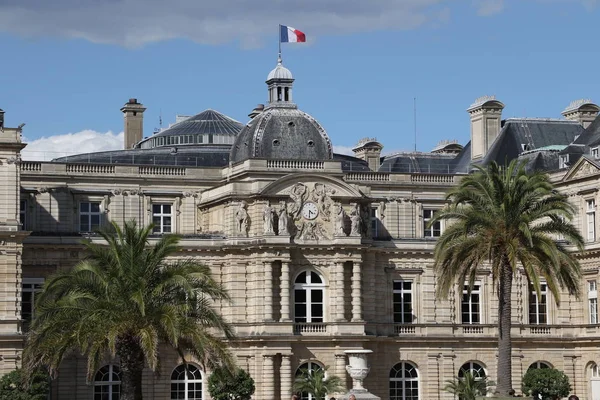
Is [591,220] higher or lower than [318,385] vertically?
higher

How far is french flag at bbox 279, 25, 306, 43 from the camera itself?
8850 cm

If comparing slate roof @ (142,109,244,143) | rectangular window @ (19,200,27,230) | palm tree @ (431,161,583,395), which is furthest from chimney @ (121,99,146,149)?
palm tree @ (431,161,583,395)

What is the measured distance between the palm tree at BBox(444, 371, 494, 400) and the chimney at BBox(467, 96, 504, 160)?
70.5ft

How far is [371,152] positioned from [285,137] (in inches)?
872

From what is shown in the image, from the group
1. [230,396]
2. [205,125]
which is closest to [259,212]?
[230,396]

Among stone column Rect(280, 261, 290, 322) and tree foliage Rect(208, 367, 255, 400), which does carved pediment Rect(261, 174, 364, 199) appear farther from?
tree foliage Rect(208, 367, 255, 400)

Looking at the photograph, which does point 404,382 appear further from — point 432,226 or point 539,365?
point 432,226

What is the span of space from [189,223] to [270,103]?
763cm

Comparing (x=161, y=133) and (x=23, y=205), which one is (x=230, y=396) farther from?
(x=161, y=133)

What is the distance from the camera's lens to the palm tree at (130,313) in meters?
64.8

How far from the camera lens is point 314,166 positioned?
8606cm

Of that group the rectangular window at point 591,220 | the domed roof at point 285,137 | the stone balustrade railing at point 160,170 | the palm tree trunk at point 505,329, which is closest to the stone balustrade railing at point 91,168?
the stone balustrade railing at point 160,170

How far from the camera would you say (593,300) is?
89.1 meters

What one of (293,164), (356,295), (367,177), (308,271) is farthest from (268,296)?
(367,177)
